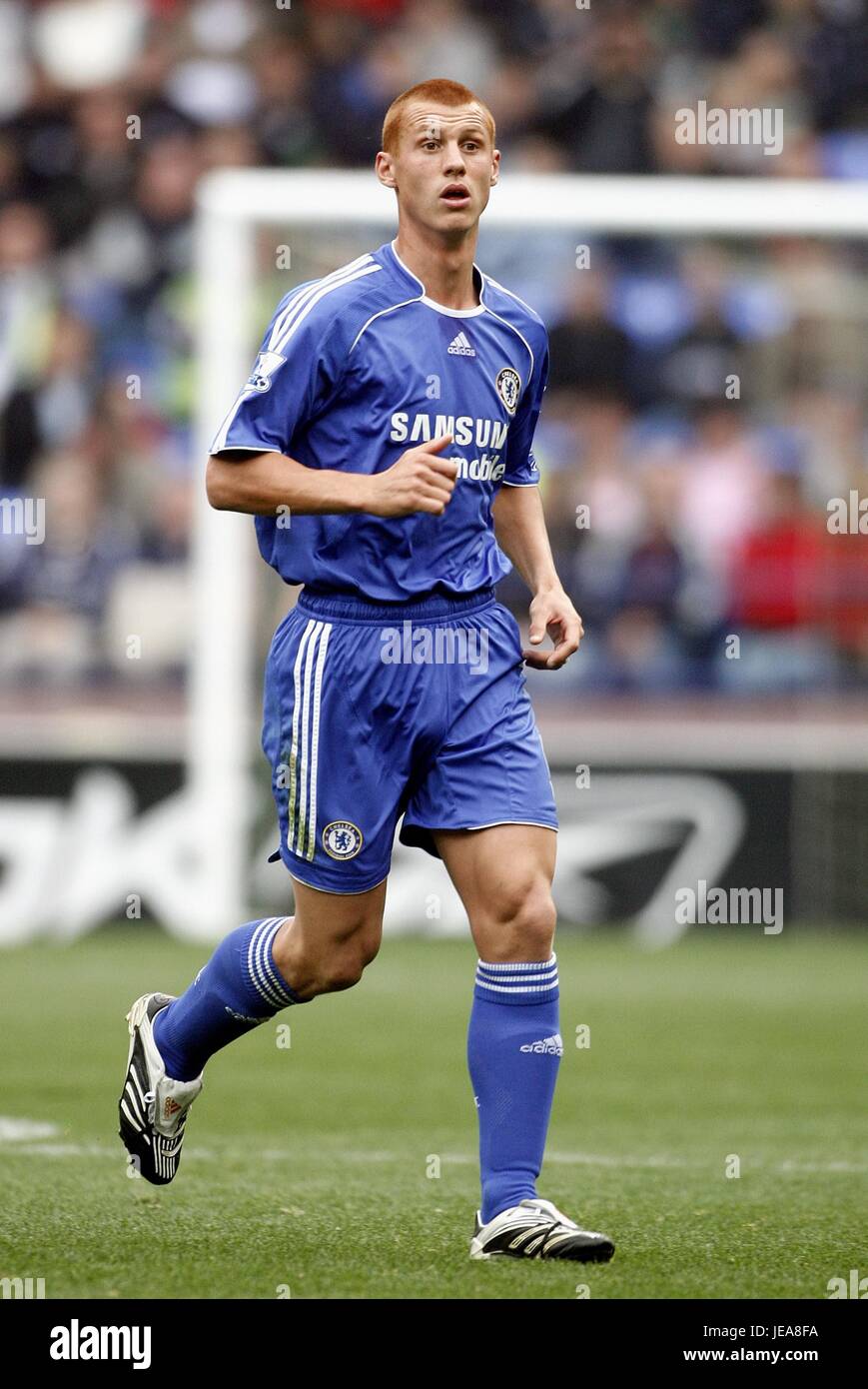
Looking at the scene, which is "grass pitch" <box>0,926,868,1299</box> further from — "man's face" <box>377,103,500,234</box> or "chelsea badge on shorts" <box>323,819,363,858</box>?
"man's face" <box>377,103,500,234</box>

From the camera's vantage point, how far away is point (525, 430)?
4.78m

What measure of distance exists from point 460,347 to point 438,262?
180 mm

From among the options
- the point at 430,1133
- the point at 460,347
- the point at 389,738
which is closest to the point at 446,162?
the point at 460,347

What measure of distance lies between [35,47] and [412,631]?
Result: 1147 centimetres

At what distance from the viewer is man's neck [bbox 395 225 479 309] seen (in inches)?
177

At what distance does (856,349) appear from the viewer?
35.9ft

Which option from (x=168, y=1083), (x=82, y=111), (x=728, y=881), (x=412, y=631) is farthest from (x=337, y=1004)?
(x=82, y=111)

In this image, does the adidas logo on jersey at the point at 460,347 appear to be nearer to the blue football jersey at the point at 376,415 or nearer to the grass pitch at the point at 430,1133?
the blue football jersey at the point at 376,415

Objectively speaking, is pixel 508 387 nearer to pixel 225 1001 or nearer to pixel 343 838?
pixel 343 838

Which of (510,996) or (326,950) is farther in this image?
(326,950)

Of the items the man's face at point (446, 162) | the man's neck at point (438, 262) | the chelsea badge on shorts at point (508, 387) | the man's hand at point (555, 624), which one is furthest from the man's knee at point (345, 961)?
the man's face at point (446, 162)

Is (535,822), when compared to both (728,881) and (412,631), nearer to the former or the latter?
(412,631)

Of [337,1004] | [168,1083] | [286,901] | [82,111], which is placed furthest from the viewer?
[82,111]

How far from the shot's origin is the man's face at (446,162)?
4.39m
